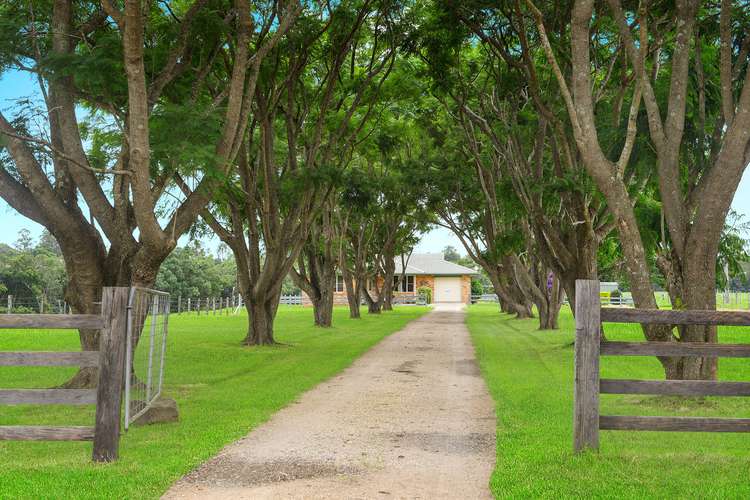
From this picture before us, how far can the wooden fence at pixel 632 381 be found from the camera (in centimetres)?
666

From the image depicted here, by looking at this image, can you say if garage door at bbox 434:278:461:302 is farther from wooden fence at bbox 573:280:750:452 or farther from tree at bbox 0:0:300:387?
wooden fence at bbox 573:280:750:452

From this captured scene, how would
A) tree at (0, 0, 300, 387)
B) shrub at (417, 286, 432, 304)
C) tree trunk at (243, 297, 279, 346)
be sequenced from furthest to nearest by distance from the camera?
shrub at (417, 286, 432, 304) → tree trunk at (243, 297, 279, 346) → tree at (0, 0, 300, 387)

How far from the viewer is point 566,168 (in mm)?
15977

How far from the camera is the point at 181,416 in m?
9.30

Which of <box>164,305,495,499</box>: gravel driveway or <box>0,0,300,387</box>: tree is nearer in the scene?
<box>164,305,495,499</box>: gravel driveway

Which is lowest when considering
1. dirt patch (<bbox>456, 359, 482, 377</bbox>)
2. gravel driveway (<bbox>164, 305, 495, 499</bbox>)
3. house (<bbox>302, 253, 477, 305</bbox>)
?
dirt patch (<bbox>456, 359, 482, 377</bbox>)

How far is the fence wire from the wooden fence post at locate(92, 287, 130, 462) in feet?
0.44

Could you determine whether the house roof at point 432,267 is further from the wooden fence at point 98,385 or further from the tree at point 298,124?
the wooden fence at point 98,385

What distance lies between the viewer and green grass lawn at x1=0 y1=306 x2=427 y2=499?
592 cm

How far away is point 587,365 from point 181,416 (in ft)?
16.4

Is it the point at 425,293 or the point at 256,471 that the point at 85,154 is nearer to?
the point at 256,471

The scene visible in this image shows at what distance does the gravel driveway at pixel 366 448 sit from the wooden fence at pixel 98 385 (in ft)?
3.01

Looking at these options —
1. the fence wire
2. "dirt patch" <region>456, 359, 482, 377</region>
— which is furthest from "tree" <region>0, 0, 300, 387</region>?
"dirt patch" <region>456, 359, 482, 377</region>

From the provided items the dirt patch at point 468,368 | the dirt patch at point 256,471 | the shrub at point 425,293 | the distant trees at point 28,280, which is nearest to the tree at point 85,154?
the dirt patch at point 256,471
